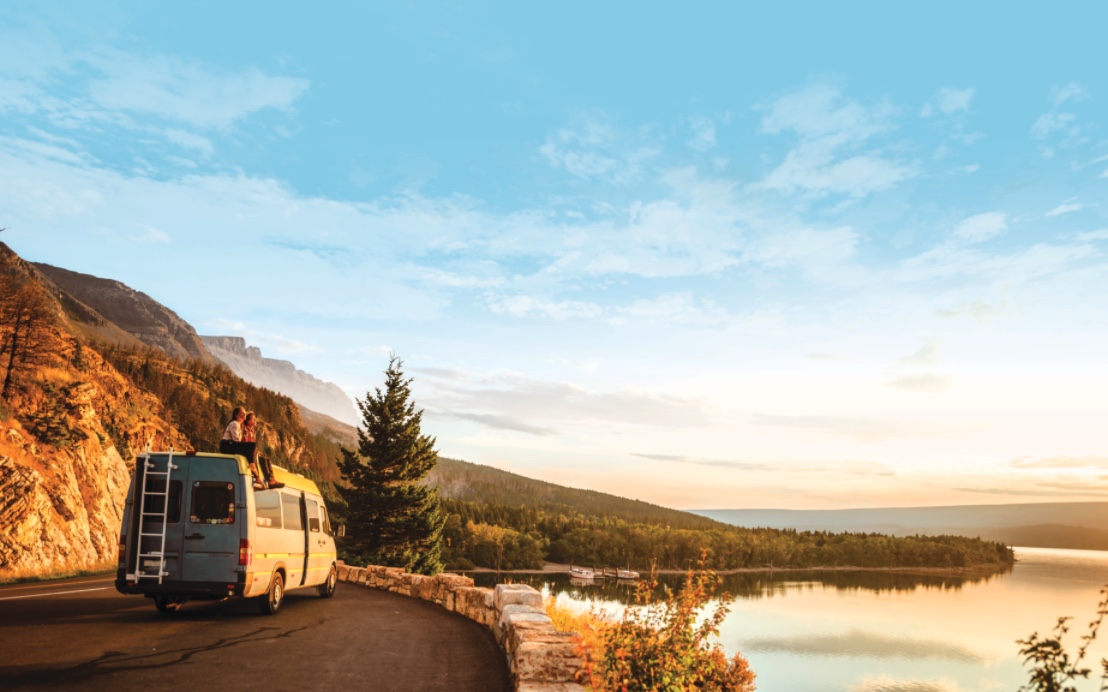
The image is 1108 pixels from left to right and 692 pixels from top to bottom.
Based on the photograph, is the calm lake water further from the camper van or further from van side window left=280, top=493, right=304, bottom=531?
the camper van

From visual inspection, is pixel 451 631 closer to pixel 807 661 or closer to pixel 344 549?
pixel 344 549

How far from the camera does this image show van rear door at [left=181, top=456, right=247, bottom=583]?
43.9 ft

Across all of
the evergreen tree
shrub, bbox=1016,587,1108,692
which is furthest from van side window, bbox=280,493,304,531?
the evergreen tree

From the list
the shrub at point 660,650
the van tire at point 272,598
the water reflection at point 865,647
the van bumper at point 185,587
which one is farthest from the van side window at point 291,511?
the water reflection at point 865,647

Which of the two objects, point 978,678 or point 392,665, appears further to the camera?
point 978,678

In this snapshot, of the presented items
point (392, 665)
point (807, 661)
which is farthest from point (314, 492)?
point (807, 661)

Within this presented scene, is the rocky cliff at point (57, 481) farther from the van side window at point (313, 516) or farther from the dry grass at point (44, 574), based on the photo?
the van side window at point (313, 516)

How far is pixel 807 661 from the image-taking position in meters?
74.1

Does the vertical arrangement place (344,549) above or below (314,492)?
below

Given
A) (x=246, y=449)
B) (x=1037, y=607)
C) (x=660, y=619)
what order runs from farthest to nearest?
(x=1037, y=607) < (x=246, y=449) < (x=660, y=619)

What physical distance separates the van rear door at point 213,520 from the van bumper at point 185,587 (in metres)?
0.07

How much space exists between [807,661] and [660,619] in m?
76.0

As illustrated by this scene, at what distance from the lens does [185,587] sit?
43.9 ft

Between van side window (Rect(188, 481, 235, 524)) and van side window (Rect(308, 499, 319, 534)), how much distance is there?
4288 millimetres
